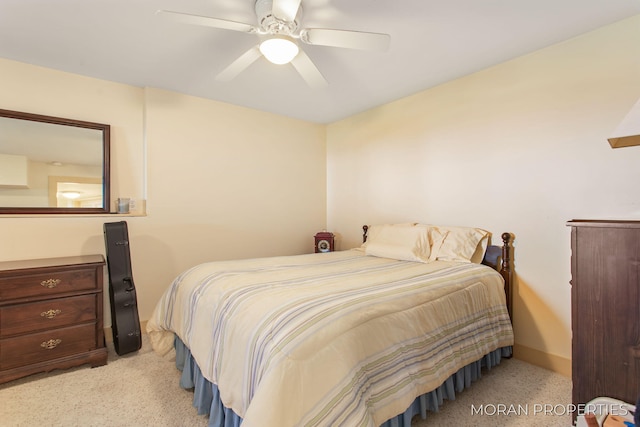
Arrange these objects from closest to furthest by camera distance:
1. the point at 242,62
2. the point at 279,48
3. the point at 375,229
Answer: the point at 279,48
the point at 242,62
the point at 375,229

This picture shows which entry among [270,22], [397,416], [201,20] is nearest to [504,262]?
[397,416]

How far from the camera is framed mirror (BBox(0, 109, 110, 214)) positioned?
229 centimetres

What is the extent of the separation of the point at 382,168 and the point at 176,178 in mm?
2206

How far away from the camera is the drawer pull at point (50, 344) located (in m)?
2.02

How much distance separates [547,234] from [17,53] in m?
4.19

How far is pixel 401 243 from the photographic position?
271 cm

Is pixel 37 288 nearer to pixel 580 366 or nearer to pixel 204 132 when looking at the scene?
pixel 204 132

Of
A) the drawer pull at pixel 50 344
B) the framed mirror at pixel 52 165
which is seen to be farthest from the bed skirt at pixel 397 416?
the framed mirror at pixel 52 165

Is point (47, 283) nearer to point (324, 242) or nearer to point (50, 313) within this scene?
point (50, 313)

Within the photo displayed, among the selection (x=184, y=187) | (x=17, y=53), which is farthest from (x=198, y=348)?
(x=17, y=53)

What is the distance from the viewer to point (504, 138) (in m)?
2.38

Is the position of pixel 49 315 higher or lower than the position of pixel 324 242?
lower

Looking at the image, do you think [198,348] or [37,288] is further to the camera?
[37,288]

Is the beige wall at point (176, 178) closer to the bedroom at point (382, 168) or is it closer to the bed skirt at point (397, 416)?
the bedroom at point (382, 168)
